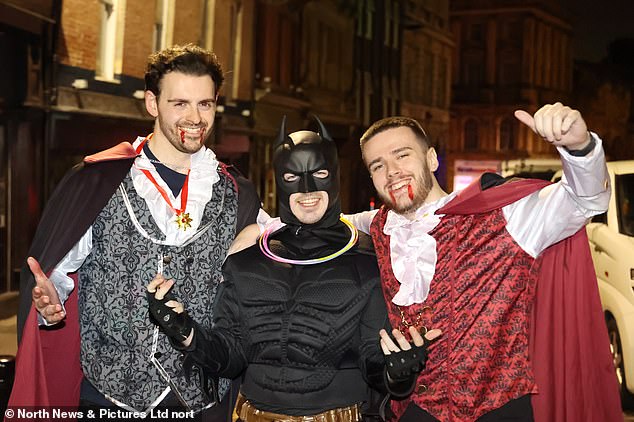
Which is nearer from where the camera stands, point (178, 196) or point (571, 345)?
point (571, 345)

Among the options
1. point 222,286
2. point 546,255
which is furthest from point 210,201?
point 546,255

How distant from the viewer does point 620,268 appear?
6355mm

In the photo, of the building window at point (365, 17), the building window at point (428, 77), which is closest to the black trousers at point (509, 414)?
the building window at point (365, 17)

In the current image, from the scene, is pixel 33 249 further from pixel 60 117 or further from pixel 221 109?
pixel 221 109

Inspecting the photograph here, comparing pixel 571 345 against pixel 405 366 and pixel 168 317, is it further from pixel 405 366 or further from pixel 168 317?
pixel 168 317

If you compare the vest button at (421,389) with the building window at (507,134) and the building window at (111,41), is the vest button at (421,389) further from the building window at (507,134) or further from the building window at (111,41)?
the building window at (507,134)

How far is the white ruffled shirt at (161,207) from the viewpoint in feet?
10.7

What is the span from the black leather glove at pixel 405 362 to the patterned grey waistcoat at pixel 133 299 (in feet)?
3.08

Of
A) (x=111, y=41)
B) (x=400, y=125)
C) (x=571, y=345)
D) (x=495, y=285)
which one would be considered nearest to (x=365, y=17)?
(x=111, y=41)

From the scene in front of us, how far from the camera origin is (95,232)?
3.30 m

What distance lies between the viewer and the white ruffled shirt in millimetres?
3266

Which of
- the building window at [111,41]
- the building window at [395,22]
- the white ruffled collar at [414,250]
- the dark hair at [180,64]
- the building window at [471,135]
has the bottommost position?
the white ruffled collar at [414,250]

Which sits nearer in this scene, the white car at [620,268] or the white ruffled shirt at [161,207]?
the white ruffled shirt at [161,207]

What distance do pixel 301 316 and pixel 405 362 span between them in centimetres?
50
